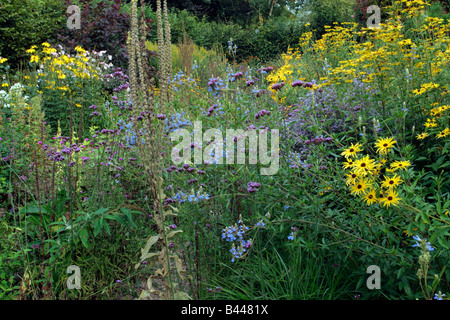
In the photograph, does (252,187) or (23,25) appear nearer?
(252,187)

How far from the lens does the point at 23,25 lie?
9156 millimetres

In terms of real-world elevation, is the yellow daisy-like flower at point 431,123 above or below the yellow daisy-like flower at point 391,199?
above

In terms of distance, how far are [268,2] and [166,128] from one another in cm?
2913

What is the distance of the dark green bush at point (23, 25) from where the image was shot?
8.96 m

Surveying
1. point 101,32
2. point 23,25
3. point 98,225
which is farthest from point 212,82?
point 23,25

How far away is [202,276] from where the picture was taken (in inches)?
110

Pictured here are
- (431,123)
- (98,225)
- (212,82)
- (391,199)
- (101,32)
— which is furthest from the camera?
(101,32)

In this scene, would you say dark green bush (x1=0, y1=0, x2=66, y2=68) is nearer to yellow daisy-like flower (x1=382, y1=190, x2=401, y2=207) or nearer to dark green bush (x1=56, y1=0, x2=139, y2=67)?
dark green bush (x1=56, y1=0, x2=139, y2=67)

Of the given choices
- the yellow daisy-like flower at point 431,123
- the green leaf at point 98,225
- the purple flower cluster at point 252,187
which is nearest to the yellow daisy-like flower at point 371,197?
the purple flower cluster at point 252,187

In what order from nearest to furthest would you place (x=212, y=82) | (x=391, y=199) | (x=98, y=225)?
(x=391, y=199), (x=98, y=225), (x=212, y=82)

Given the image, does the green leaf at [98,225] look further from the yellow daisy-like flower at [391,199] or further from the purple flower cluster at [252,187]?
the yellow daisy-like flower at [391,199]

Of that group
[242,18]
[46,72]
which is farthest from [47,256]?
[242,18]

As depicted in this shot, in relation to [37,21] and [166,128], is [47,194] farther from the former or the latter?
[37,21]

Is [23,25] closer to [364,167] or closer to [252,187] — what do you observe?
[252,187]
